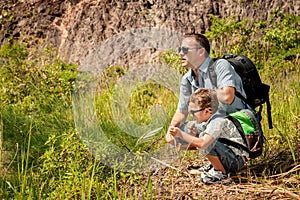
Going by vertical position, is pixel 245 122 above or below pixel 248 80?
below

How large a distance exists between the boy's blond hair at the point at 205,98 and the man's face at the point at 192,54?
278mm

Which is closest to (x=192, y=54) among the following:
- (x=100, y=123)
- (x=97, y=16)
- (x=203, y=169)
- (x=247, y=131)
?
(x=247, y=131)

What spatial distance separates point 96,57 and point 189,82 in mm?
5298

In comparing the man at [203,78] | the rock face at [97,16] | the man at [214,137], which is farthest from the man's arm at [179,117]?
the rock face at [97,16]

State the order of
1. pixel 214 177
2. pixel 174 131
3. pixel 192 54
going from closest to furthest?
1. pixel 174 131
2. pixel 214 177
3. pixel 192 54

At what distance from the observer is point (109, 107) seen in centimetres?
511

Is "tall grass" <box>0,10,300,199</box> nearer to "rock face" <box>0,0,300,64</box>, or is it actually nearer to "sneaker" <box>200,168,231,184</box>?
"sneaker" <box>200,168,231,184</box>

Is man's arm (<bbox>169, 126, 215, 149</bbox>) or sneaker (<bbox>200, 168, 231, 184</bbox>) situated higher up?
man's arm (<bbox>169, 126, 215, 149</bbox>)

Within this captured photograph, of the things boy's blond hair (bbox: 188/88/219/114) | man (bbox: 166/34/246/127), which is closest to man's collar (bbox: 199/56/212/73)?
man (bbox: 166/34/246/127)

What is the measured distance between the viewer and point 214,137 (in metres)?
3.46

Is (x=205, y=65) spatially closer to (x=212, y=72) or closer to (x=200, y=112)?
(x=212, y=72)

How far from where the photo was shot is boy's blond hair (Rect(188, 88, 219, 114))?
3.47m

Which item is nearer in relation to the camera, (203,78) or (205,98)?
(205,98)

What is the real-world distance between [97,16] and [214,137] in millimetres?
7035
